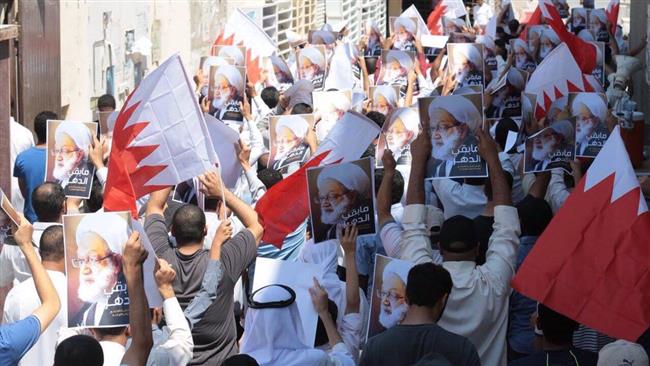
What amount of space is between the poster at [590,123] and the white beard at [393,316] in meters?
3.61

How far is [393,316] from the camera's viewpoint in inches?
262

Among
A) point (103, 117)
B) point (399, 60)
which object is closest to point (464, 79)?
point (399, 60)

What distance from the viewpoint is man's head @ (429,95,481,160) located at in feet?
26.2

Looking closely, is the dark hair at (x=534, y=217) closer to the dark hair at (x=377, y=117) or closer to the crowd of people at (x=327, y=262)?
the crowd of people at (x=327, y=262)

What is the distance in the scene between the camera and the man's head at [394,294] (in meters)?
6.64

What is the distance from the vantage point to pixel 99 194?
9.31m

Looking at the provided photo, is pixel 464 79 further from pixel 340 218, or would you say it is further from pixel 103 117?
pixel 340 218

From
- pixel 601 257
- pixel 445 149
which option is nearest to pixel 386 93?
pixel 445 149

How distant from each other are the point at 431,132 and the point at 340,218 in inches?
31.8

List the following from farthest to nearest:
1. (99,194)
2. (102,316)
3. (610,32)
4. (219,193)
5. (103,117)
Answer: (610,32), (103,117), (99,194), (219,193), (102,316)

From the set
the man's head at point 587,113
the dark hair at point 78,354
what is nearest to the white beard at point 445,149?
the man's head at point 587,113

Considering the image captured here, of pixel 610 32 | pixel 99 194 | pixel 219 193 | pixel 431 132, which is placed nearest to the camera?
pixel 219 193

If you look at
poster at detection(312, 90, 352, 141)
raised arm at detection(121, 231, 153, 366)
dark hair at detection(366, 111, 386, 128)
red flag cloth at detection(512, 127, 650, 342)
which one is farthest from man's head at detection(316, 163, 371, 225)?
poster at detection(312, 90, 352, 141)

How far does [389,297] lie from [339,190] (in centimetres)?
116
